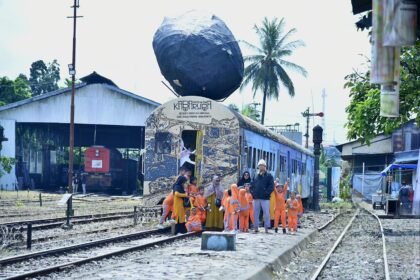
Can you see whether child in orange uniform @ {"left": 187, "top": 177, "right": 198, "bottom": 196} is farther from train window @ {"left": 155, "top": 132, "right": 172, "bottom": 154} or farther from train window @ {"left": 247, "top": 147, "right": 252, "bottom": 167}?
train window @ {"left": 247, "top": 147, "right": 252, "bottom": 167}

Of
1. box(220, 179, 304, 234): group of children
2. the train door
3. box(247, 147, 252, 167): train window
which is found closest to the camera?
box(220, 179, 304, 234): group of children

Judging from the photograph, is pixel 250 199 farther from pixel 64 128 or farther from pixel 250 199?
pixel 64 128

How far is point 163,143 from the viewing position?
58.1 ft

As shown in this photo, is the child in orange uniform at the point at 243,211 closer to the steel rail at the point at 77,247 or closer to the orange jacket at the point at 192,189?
the orange jacket at the point at 192,189

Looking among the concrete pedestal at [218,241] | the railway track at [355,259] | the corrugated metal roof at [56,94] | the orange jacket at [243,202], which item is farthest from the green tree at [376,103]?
the corrugated metal roof at [56,94]

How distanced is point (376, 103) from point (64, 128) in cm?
3151

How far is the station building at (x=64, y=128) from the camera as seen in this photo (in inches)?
1690

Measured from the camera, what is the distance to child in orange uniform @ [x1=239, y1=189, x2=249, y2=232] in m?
16.2

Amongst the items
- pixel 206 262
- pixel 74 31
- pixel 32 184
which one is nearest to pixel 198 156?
pixel 206 262

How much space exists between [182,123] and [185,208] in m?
2.36

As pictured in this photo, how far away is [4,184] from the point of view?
1713 inches

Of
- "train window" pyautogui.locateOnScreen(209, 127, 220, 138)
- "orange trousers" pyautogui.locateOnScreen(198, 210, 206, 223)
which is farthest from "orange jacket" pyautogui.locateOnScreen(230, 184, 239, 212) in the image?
"train window" pyautogui.locateOnScreen(209, 127, 220, 138)

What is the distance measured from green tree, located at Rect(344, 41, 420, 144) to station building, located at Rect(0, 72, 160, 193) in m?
20.6

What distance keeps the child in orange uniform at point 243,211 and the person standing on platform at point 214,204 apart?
628mm
